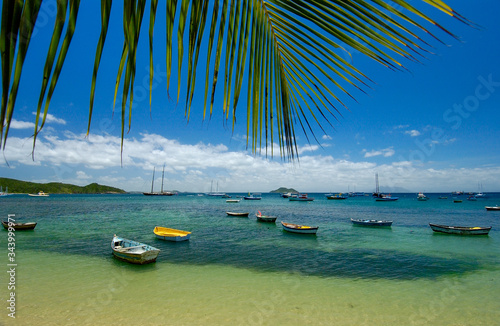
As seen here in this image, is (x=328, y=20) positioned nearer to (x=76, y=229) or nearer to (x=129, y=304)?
(x=129, y=304)

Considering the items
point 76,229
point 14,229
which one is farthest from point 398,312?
point 14,229

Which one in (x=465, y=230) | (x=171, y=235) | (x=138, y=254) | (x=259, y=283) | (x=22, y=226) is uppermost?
(x=465, y=230)

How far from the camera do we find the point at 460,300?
10867mm

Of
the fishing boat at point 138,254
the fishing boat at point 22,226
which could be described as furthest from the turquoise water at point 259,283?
the fishing boat at point 22,226

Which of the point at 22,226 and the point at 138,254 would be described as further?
the point at 22,226

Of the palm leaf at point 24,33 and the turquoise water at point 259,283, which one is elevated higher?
the palm leaf at point 24,33

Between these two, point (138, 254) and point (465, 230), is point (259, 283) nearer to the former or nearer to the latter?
point (138, 254)

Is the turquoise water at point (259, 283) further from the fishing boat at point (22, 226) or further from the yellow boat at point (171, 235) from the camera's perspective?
the fishing boat at point (22, 226)

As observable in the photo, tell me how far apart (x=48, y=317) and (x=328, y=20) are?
40.3 ft

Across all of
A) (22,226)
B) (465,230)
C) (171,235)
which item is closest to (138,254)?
(171,235)

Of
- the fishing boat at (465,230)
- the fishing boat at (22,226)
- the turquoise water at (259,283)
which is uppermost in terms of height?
the fishing boat at (465,230)

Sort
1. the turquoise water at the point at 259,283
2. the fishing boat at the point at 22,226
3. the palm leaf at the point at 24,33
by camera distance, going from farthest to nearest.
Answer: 1. the fishing boat at the point at 22,226
2. the turquoise water at the point at 259,283
3. the palm leaf at the point at 24,33

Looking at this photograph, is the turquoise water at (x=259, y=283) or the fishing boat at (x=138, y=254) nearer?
the turquoise water at (x=259, y=283)

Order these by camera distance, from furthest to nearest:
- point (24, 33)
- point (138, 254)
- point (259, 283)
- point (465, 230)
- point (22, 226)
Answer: point (22, 226) < point (465, 230) < point (138, 254) < point (259, 283) < point (24, 33)
